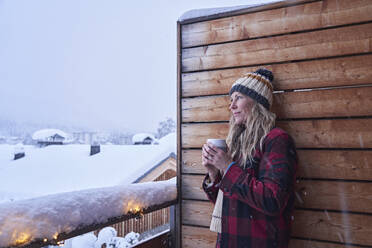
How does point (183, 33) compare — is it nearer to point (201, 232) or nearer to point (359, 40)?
point (359, 40)

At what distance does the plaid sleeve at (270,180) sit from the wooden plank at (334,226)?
60 centimetres

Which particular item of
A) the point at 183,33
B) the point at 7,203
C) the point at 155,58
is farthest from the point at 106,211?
the point at 155,58

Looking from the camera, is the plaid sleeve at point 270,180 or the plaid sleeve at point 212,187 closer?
the plaid sleeve at point 270,180

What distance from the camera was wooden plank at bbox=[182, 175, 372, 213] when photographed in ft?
5.22

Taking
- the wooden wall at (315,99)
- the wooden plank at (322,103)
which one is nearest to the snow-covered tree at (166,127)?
the wooden wall at (315,99)

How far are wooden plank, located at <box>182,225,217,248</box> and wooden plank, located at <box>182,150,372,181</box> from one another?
86 centimetres

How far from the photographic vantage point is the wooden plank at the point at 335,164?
5.26ft

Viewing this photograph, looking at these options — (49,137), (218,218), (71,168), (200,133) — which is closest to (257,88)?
(200,133)

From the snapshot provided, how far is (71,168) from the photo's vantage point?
33.0 feet

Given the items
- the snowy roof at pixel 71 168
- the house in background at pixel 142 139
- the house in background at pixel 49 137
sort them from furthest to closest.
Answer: the house in background at pixel 142 139 → the house in background at pixel 49 137 → the snowy roof at pixel 71 168

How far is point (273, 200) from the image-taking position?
1.22 m

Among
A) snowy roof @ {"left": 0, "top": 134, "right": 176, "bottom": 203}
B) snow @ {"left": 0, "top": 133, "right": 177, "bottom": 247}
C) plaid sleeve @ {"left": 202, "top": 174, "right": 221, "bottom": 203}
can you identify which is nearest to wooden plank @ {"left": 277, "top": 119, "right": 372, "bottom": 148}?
plaid sleeve @ {"left": 202, "top": 174, "right": 221, "bottom": 203}

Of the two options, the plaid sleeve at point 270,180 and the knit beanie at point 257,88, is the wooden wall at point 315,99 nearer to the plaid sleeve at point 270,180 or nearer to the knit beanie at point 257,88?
the knit beanie at point 257,88

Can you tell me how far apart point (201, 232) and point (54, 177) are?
381 inches
